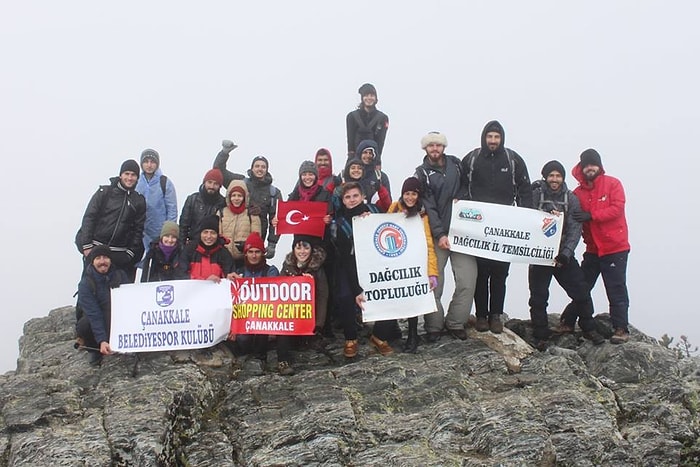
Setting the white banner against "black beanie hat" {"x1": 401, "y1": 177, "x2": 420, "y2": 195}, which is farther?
"black beanie hat" {"x1": 401, "y1": 177, "x2": 420, "y2": 195}

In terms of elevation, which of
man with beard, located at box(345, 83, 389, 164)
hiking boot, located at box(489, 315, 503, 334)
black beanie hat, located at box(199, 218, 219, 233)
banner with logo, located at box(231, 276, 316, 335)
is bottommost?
hiking boot, located at box(489, 315, 503, 334)

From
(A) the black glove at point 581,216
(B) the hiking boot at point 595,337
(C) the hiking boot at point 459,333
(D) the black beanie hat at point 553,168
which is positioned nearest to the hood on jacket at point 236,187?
(C) the hiking boot at point 459,333

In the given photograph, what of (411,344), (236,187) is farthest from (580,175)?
(236,187)

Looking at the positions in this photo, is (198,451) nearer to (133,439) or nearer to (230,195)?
(133,439)

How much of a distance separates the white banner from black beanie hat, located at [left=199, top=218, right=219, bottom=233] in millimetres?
1056

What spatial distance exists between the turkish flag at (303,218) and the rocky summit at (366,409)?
260 centimetres

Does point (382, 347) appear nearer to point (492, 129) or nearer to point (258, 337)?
point (258, 337)

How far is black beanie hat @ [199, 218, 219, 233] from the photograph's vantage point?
39.4ft

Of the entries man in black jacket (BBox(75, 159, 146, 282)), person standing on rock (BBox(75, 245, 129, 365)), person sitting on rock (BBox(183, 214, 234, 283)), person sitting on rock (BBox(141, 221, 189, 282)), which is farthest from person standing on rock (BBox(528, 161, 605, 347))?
person standing on rock (BBox(75, 245, 129, 365))

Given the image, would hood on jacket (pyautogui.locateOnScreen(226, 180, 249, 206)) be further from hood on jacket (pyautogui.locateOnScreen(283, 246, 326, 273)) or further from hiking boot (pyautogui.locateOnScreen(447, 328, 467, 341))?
hiking boot (pyautogui.locateOnScreen(447, 328, 467, 341))

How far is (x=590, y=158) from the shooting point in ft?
40.7

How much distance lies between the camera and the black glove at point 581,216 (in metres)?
12.4

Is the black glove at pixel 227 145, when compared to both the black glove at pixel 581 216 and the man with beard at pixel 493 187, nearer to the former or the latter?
the man with beard at pixel 493 187

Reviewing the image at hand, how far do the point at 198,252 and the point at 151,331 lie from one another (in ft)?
5.78
